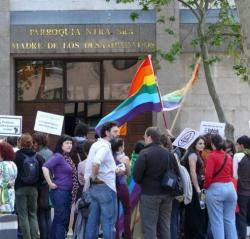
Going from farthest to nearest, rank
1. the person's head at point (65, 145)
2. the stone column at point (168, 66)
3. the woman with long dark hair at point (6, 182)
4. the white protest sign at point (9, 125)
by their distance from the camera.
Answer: the stone column at point (168, 66) < the white protest sign at point (9, 125) < the person's head at point (65, 145) < the woman with long dark hair at point (6, 182)

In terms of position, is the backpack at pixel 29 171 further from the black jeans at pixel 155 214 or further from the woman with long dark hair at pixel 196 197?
the woman with long dark hair at pixel 196 197

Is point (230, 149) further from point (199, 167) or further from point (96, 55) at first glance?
point (96, 55)

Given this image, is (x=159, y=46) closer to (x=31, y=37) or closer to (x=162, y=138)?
(x=31, y=37)

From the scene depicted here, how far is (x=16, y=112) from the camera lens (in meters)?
19.1

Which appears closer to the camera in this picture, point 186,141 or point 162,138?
point 162,138

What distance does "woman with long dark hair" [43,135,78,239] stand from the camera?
11.3 meters

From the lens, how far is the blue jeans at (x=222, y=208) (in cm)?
1120

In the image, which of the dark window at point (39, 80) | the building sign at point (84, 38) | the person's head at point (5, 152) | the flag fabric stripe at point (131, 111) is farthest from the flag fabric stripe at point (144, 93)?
the dark window at point (39, 80)

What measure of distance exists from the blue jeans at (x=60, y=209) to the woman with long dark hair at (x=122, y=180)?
827 millimetres

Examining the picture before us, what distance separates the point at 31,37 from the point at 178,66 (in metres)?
3.77

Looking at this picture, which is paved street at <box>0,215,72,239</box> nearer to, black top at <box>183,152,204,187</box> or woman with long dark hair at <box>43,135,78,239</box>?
woman with long dark hair at <box>43,135,78,239</box>

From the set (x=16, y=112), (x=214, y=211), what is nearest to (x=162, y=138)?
(x=214, y=211)

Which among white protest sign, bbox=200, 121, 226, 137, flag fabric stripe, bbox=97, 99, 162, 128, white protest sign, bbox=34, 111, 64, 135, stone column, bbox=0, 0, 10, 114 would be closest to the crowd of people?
flag fabric stripe, bbox=97, 99, 162, 128

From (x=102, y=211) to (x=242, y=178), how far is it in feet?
8.99
